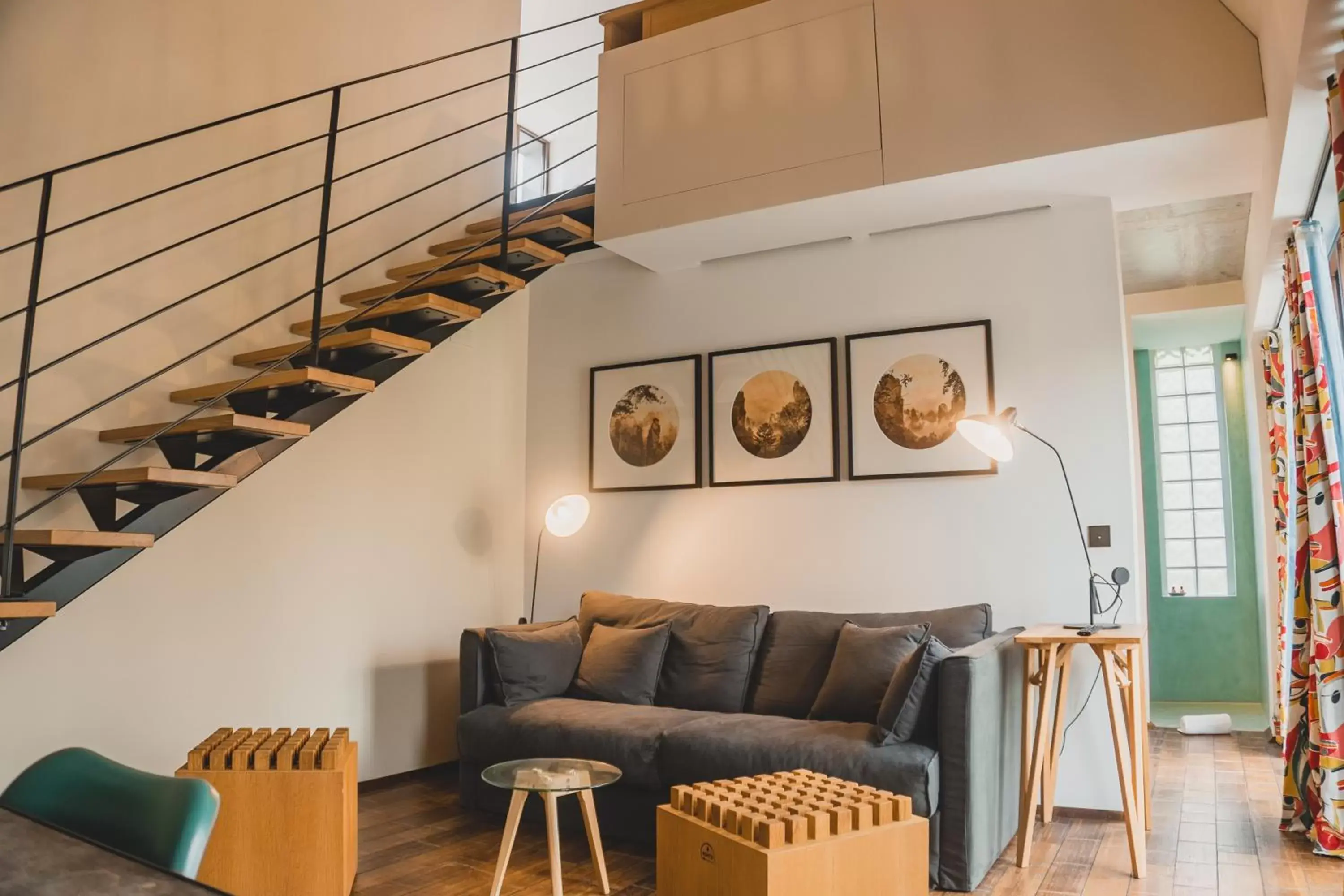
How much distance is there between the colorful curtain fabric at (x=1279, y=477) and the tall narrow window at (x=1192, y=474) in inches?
69.8

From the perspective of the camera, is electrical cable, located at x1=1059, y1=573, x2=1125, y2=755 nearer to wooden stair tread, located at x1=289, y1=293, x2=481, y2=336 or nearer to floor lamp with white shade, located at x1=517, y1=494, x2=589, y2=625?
floor lamp with white shade, located at x1=517, y1=494, x2=589, y2=625

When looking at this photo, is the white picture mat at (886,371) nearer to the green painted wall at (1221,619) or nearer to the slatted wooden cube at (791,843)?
the slatted wooden cube at (791,843)

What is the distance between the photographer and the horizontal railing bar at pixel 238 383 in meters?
2.97

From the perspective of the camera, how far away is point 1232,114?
3492 mm

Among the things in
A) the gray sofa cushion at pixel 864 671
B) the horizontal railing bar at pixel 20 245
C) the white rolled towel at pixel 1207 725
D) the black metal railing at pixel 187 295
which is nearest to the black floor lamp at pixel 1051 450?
the gray sofa cushion at pixel 864 671

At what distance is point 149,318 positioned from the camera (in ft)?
10.7

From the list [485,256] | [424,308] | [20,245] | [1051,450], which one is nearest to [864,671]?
[1051,450]

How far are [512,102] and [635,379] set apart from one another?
5.48 feet

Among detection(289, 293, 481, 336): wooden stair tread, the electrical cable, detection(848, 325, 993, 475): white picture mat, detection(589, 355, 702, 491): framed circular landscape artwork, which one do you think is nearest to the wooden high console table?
the electrical cable

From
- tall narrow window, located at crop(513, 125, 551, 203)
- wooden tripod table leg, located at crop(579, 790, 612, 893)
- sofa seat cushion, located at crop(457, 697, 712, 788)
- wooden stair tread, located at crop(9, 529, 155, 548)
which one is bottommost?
wooden tripod table leg, located at crop(579, 790, 612, 893)

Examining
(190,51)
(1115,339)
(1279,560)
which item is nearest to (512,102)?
(190,51)

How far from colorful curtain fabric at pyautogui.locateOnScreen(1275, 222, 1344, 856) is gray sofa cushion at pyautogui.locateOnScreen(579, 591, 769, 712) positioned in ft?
7.31

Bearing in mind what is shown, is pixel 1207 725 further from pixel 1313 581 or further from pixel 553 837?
pixel 553 837

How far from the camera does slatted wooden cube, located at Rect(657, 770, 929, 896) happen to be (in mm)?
2398
